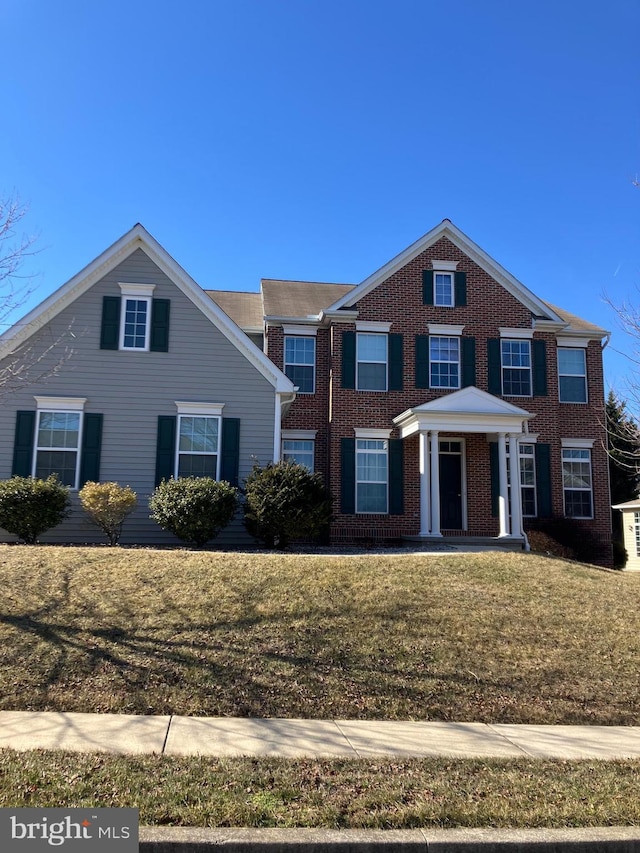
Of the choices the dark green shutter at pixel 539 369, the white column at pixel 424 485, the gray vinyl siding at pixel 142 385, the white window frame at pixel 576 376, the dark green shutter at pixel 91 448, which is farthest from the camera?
the white window frame at pixel 576 376

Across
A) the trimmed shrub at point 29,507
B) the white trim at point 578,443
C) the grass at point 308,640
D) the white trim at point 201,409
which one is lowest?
the grass at point 308,640

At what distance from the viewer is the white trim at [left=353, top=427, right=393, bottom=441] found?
19266 mm

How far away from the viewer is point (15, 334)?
50.9ft

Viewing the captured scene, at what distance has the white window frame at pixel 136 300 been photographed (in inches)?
643

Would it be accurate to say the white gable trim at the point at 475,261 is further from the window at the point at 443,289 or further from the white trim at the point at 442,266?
the window at the point at 443,289

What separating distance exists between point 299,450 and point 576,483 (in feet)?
26.7

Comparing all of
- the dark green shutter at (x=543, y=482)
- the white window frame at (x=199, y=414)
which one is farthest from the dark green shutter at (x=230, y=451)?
the dark green shutter at (x=543, y=482)

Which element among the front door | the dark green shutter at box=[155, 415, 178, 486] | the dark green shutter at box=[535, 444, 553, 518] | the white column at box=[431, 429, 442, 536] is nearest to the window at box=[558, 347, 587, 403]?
the dark green shutter at box=[535, 444, 553, 518]

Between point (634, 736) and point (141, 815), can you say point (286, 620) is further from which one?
point (141, 815)

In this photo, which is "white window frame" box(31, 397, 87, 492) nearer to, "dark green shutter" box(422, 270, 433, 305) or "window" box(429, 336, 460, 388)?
"window" box(429, 336, 460, 388)

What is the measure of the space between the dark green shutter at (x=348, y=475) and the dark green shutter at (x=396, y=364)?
201 cm

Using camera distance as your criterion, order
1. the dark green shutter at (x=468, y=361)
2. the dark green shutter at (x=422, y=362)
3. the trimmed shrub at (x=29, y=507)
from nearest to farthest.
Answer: the trimmed shrub at (x=29, y=507) < the dark green shutter at (x=422, y=362) < the dark green shutter at (x=468, y=361)

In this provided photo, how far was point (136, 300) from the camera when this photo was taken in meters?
16.6

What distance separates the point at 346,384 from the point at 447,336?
331cm
